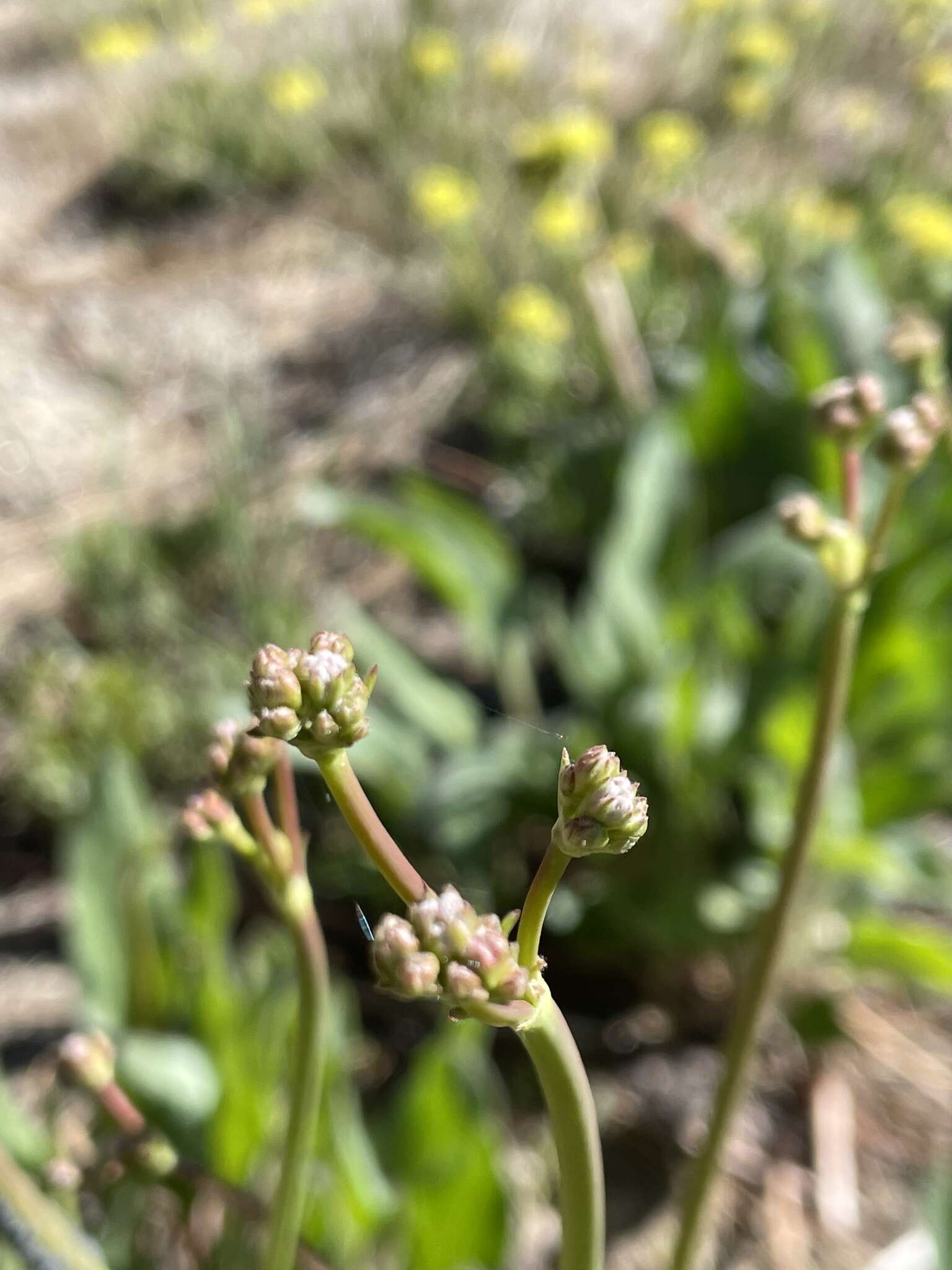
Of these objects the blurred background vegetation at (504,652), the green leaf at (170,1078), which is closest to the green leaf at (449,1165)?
the blurred background vegetation at (504,652)

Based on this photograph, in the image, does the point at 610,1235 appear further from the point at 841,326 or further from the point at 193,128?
the point at 193,128

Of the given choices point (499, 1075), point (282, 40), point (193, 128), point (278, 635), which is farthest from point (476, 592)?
point (282, 40)

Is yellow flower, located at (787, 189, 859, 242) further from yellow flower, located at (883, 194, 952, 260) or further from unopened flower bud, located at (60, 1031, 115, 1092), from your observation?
unopened flower bud, located at (60, 1031, 115, 1092)

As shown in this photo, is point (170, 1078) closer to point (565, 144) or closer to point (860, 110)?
point (565, 144)

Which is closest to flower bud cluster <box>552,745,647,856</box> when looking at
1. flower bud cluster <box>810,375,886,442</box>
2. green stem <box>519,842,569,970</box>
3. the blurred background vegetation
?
green stem <box>519,842,569,970</box>

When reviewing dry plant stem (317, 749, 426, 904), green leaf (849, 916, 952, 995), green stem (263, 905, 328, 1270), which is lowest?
green leaf (849, 916, 952, 995)

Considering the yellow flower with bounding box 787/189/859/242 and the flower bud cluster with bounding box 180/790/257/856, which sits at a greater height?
the flower bud cluster with bounding box 180/790/257/856

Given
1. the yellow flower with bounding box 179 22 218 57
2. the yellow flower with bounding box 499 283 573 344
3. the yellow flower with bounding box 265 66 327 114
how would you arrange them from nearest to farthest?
the yellow flower with bounding box 499 283 573 344
the yellow flower with bounding box 265 66 327 114
the yellow flower with bounding box 179 22 218 57

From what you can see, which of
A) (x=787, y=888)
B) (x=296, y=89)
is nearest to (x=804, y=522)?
(x=787, y=888)
